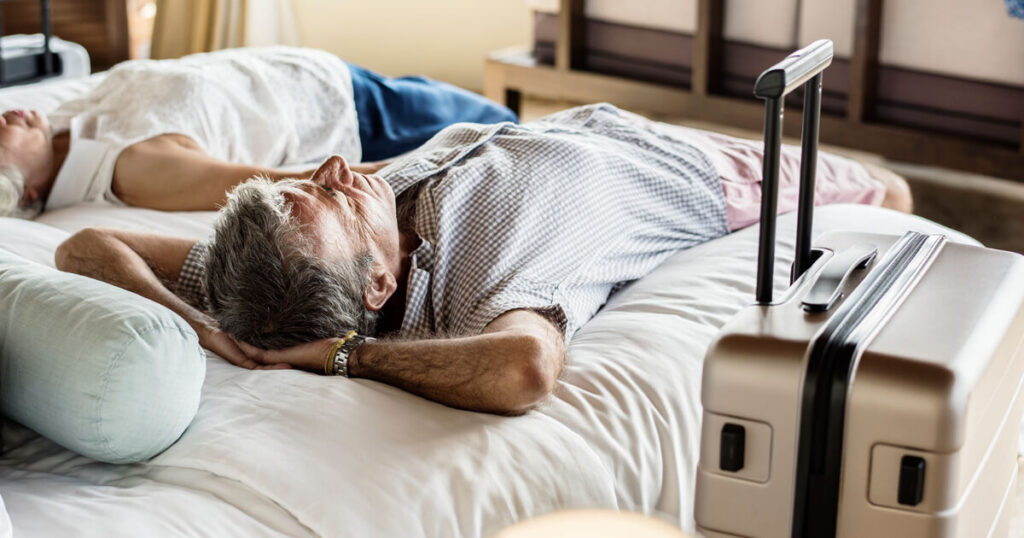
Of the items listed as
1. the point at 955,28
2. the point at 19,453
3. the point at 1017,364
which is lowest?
the point at 19,453

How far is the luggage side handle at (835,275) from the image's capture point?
93 cm

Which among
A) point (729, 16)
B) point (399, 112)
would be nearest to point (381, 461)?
point (399, 112)

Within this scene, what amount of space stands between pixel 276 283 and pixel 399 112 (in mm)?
1019

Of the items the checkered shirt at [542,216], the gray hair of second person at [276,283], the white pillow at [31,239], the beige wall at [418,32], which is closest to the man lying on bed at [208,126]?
the white pillow at [31,239]

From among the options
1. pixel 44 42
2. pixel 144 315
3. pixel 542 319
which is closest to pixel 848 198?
pixel 542 319

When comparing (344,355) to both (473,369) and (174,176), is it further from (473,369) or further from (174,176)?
(174,176)

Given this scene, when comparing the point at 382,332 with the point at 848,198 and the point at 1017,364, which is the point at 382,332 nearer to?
the point at 1017,364

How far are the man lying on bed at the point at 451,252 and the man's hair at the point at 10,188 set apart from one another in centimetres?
40

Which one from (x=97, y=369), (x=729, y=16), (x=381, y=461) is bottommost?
(x=381, y=461)

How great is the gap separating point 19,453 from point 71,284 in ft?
0.61

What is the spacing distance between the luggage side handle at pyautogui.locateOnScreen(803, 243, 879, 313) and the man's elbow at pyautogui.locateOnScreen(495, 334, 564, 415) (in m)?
0.32

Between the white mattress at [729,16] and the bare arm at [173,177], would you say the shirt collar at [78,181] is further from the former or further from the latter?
the white mattress at [729,16]

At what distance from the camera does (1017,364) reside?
103 cm

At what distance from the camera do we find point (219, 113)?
6.64ft
